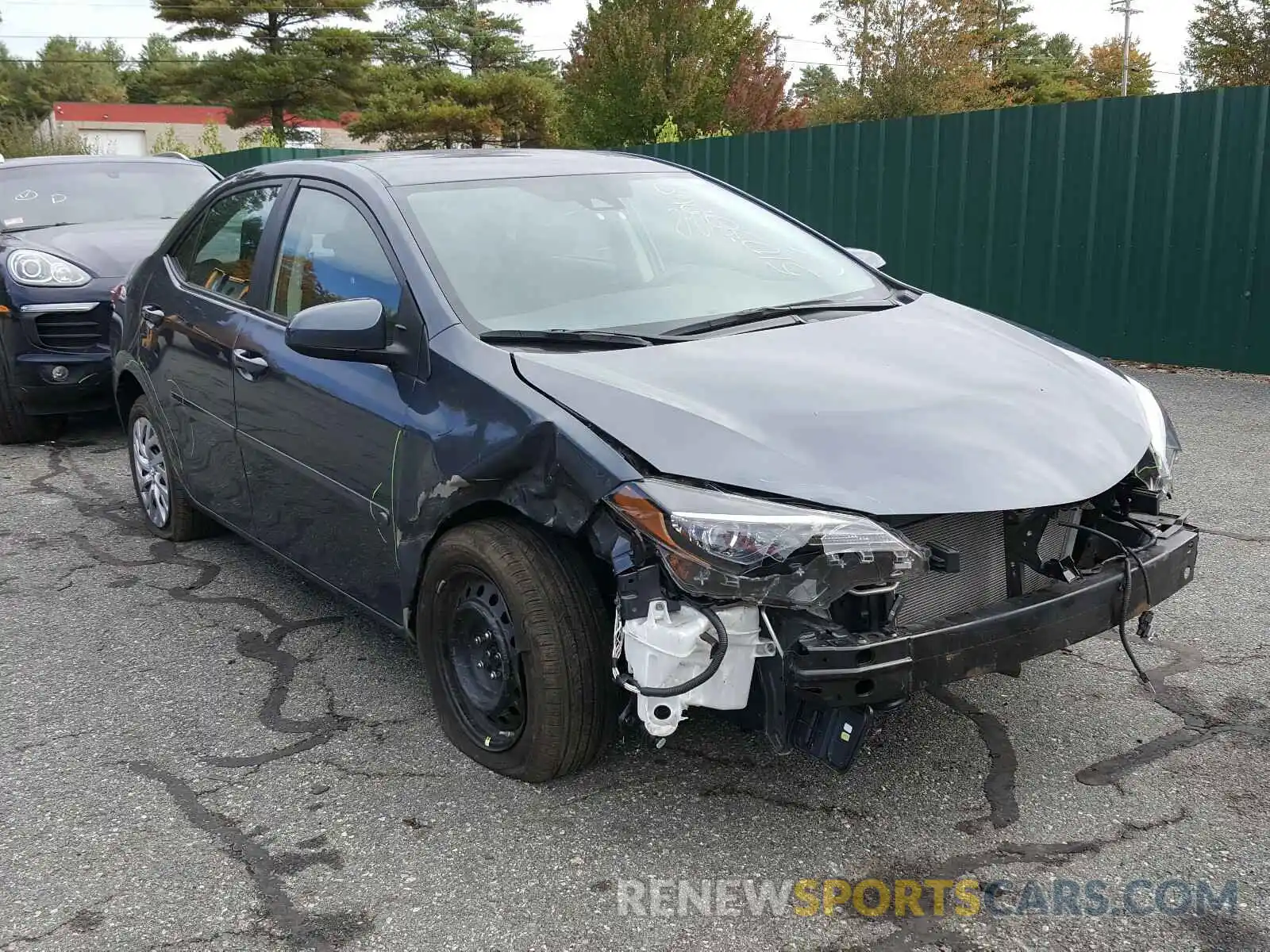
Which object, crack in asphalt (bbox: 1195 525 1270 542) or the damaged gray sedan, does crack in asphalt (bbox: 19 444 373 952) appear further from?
crack in asphalt (bbox: 1195 525 1270 542)

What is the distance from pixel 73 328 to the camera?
23.0 feet

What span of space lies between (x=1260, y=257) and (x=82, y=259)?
26.5 ft

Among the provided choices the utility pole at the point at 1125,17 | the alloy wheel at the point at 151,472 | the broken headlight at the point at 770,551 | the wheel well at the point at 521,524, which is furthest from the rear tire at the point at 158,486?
the utility pole at the point at 1125,17

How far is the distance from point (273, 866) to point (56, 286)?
5.42 meters

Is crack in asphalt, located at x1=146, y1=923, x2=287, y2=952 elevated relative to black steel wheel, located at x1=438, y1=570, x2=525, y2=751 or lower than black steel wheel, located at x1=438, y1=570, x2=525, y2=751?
lower

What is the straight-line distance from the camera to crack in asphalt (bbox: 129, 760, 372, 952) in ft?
8.20

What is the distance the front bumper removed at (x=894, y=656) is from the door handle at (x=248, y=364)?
Answer: 2170 mm

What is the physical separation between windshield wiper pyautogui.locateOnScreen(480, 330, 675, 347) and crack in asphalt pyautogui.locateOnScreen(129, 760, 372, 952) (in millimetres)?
1383

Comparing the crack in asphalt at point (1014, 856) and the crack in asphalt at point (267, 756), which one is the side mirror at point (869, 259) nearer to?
the crack in asphalt at point (1014, 856)

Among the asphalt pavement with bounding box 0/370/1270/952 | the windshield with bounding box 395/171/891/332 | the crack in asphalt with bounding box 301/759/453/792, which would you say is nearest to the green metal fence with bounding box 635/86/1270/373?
the asphalt pavement with bounding box 0/370/1270/952

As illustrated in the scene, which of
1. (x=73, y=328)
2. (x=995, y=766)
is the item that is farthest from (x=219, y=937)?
(x=73, y=328)

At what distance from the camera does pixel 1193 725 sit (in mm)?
3301

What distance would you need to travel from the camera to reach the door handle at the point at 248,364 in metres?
3.87

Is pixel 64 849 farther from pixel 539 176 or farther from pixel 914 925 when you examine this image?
pixel 539 176
